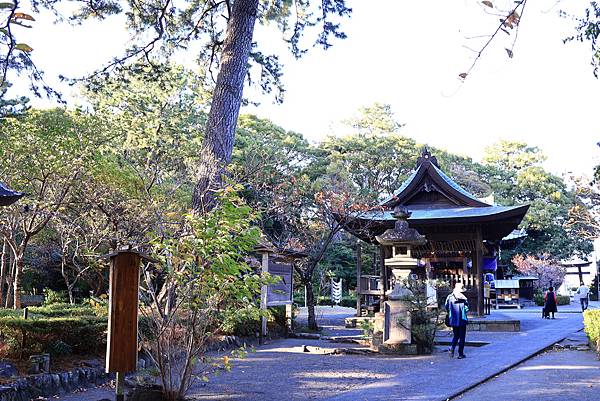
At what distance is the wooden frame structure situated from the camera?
21828 millimetres

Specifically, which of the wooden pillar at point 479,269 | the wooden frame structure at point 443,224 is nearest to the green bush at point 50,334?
the wooden frame structure at point 443,224

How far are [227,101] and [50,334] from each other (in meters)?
6.27

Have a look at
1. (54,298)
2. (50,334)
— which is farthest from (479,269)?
(50,334)

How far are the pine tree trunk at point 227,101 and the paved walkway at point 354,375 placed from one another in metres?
3.82

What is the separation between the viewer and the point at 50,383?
9.34 metres

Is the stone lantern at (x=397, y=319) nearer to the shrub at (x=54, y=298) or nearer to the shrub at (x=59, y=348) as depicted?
the shrub at (x=59, y=348)

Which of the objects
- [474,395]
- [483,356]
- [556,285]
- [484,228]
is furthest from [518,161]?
[474,395]

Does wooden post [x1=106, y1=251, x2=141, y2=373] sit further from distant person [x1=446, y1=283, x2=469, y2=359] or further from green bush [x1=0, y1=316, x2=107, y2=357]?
distant person [x1=446, y1=283, x2=469, y2=359]

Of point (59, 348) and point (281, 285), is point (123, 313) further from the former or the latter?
point (281, 285)

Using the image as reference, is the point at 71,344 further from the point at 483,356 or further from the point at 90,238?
the point at 483,356

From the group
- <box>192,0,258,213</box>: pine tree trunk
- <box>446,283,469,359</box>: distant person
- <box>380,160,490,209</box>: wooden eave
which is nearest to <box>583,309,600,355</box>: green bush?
<box>446,283,469,359</box>: distant person

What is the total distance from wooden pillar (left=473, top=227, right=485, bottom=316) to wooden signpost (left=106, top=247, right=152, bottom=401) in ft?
54.5

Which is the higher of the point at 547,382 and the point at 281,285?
the point at 281,285

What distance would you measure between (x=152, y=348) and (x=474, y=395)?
14.9 feet
